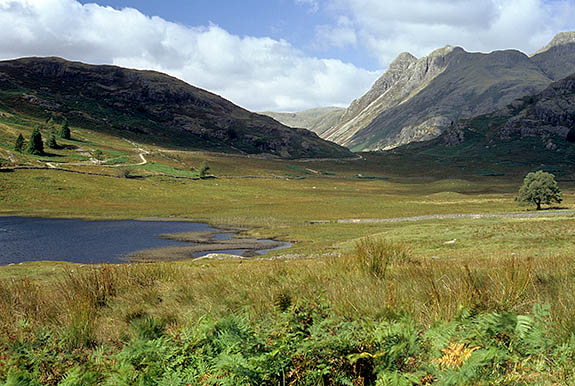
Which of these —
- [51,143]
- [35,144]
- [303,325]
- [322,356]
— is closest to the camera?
[322,356]

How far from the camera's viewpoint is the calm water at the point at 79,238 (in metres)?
40.6

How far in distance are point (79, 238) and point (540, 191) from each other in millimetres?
69960

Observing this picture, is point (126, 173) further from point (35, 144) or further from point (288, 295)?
point (288, 295)

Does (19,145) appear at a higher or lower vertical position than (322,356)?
higher

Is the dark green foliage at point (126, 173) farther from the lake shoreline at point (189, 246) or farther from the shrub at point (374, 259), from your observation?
the shrub at point (374, 259)

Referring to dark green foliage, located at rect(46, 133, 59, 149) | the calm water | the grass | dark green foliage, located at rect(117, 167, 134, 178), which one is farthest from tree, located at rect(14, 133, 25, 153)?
the grass

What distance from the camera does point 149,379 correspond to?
413 centimetres

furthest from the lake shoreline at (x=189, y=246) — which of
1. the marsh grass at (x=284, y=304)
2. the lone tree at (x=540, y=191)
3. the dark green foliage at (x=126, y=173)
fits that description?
the lone tree at (x=540, y=191)

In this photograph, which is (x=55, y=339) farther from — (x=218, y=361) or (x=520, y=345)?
(x=520, y=345)

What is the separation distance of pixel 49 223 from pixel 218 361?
221 feet

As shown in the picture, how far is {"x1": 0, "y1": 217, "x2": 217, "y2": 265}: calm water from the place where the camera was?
40625 millimetres

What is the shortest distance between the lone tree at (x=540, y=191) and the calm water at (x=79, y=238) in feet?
165

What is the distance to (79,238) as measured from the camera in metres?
50.3

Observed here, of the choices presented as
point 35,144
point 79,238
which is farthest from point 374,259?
point 35,144
